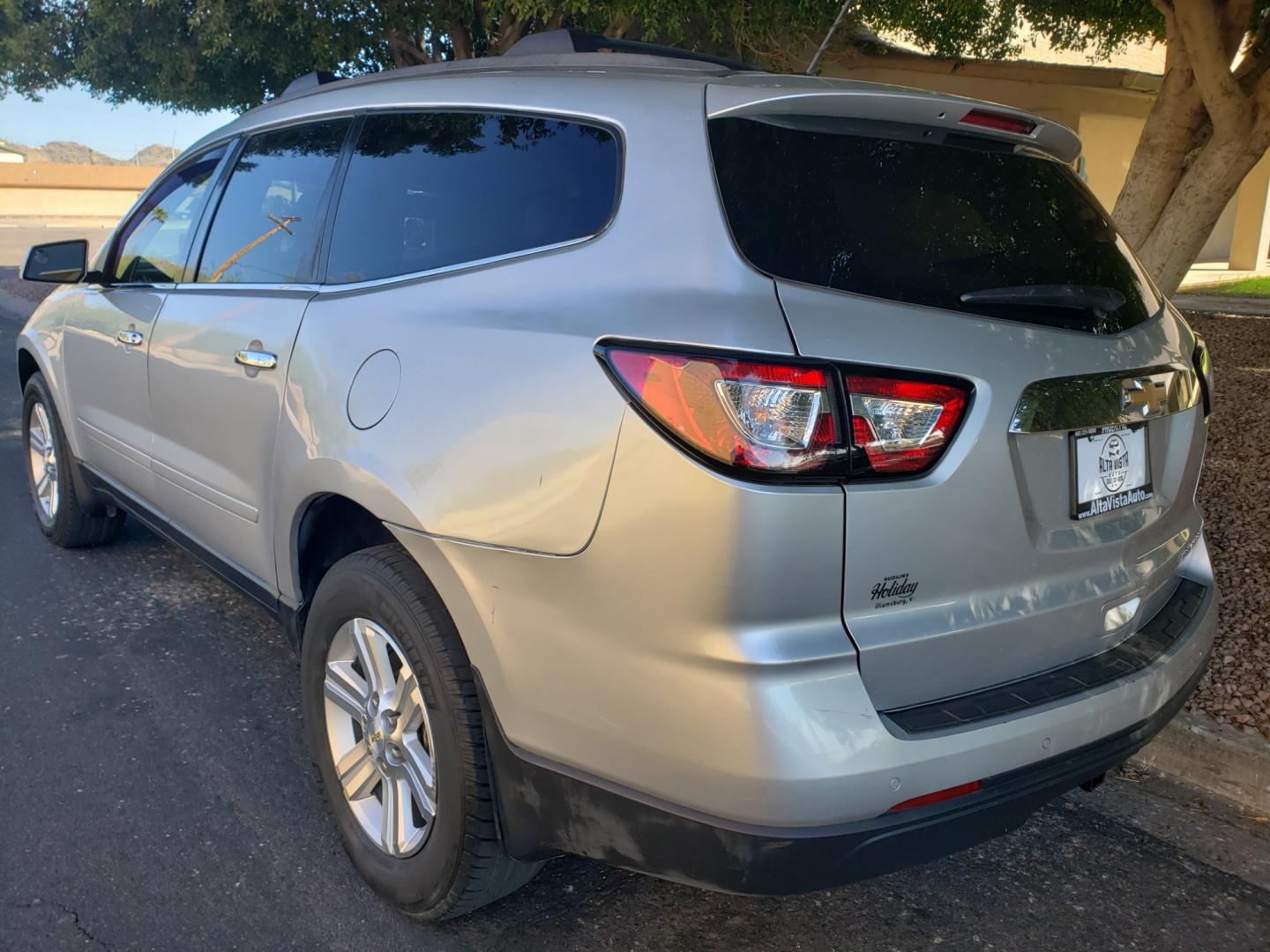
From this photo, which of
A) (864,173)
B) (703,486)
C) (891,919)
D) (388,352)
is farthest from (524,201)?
(891,919)

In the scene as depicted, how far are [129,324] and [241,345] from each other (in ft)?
3.78

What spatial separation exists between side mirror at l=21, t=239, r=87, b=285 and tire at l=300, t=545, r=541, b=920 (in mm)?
2623

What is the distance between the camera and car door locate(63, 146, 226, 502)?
13.2 feet

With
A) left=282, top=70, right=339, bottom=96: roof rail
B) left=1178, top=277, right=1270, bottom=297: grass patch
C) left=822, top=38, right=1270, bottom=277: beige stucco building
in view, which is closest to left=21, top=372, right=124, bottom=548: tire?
left=282, top=70, right=339, bottom=96: roof rail

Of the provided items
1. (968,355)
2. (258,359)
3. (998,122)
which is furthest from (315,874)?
(998,122)

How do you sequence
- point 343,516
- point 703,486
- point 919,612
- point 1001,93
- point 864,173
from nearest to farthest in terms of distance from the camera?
point 703,486, point 919,612, point 864,173, point 343,516, point 1001,93

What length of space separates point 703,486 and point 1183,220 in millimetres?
7257

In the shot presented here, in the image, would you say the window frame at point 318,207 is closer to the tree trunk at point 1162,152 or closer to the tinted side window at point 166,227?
the tinted side window at point 166,227

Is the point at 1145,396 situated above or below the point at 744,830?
above

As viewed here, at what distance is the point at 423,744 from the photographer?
260 cm

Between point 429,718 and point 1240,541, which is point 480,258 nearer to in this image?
point 429,718

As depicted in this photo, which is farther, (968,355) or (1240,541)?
(1240,541)

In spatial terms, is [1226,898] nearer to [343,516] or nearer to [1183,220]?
[343,516]

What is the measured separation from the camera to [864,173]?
7.38 feet
